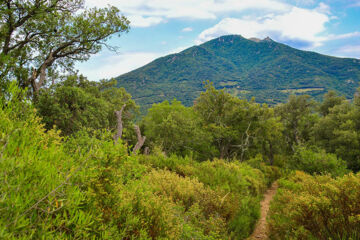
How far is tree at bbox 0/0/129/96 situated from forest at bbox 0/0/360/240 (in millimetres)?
55

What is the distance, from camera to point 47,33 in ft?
31.2

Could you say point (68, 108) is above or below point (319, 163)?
above

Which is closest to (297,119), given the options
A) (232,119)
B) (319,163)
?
(232,119)

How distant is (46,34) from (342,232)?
1339 cm

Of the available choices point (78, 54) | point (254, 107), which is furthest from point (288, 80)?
point (78, 54)

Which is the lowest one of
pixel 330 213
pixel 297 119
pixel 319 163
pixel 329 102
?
pixel 319 163

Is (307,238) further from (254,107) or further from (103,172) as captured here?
(254,107)

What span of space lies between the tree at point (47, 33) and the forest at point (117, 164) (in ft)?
0.18

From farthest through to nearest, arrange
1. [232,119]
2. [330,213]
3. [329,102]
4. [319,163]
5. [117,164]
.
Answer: [329,102] < [232,119] < [319,163] < [330,213] < [117,164]

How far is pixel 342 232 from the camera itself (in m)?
4.14

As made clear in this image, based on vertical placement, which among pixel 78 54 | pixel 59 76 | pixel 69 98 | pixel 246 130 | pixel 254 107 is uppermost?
pixel 78 54

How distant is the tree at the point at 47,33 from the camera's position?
314 inches

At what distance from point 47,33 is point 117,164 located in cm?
1045

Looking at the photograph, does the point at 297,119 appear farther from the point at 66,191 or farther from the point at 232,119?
the point at 66,191
